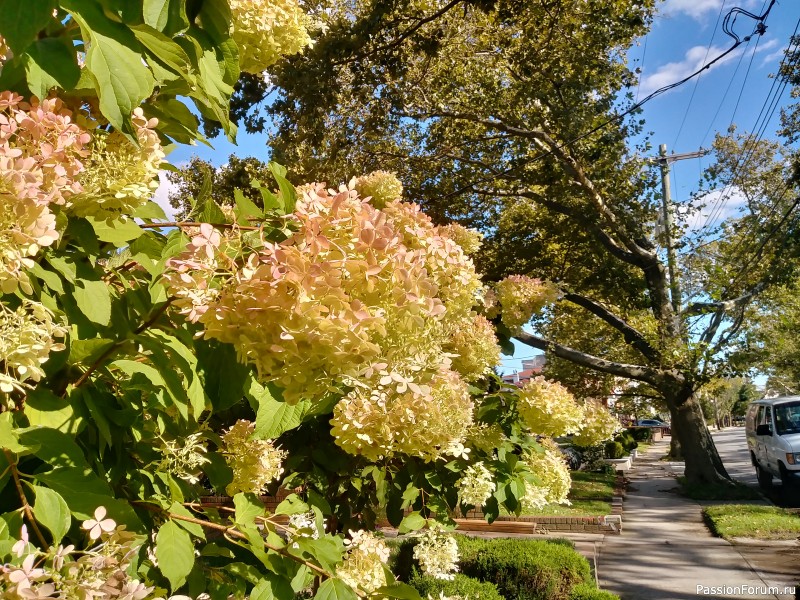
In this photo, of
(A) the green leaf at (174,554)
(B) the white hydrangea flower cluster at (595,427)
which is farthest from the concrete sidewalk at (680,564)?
(A) the green leaf at (174,554)

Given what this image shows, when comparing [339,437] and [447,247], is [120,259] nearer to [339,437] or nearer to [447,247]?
[339,437]

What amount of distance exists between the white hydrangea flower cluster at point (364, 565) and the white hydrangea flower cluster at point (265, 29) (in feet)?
5.78

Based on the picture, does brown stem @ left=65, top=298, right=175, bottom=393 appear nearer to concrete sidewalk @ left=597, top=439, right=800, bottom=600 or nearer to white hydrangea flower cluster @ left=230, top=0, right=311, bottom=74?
white hydrangea flower cluster @ left=230, top=0, right=311, bottom=74

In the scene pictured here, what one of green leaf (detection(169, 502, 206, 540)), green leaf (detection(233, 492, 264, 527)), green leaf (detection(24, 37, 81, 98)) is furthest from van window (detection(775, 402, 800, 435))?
green leaf (detection(24, 37, 81, 98))

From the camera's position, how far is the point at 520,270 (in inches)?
536

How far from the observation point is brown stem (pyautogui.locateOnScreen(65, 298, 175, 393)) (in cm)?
131

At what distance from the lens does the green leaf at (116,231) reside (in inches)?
55.5

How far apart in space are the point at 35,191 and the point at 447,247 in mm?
1360

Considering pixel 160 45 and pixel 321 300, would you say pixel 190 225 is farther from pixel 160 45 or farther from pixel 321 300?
pixel 321 300

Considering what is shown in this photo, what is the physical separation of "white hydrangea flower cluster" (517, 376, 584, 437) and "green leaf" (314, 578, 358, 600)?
222cm

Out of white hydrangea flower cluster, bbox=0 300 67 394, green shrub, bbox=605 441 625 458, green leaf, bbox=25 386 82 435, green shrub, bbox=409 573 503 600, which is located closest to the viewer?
white hydrangea flower cluster, bbox=0 300 67 394

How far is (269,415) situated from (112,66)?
886 mm

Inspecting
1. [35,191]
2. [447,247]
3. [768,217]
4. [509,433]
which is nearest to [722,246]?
[768,217]

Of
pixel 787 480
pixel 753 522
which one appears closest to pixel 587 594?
pixel 753 522
